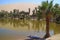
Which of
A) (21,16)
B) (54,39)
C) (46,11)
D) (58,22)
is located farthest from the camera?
(21,16)

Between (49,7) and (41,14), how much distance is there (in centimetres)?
135

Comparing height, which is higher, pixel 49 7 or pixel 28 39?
pixel 49 7

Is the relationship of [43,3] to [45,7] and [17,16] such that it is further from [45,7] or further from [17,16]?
[17,16]

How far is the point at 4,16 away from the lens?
91.8 meters

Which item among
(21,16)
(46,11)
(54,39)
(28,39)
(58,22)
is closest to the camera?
(54,39)

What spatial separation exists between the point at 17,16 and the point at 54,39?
244ft

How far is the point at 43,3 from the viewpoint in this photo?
72.9 ft

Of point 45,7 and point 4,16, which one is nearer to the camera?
point 45,7

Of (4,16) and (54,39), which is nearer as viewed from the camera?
(54,39)

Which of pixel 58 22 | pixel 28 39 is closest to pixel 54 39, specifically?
pixel 28 39

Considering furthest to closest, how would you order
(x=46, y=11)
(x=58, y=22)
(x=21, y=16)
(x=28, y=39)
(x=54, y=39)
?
(x=21, y=16) → (x=58, y=22) → (x=46, y=11) → (x=28, y=39) → (x=54, y=39)

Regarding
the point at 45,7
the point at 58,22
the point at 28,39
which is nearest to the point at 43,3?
the point at 45,7

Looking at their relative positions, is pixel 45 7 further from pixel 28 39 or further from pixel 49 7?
pixel 28 39

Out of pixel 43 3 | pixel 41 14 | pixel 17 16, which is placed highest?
pixel 43 3
